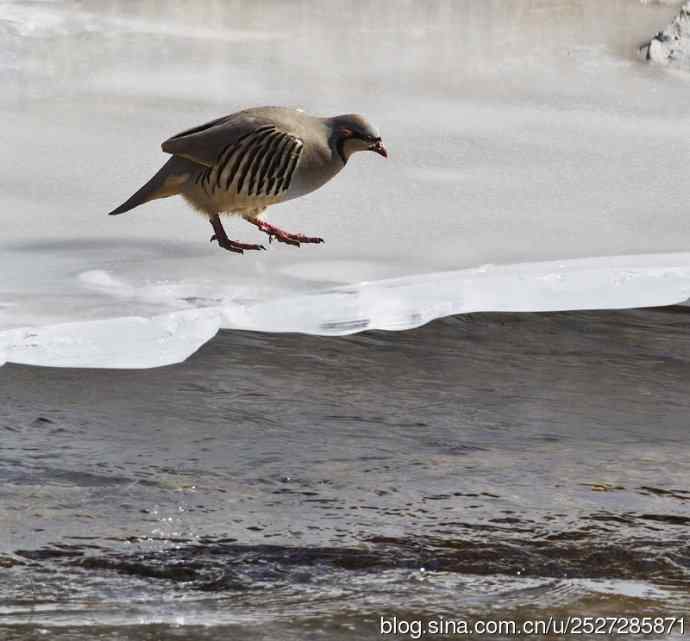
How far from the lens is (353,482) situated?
3.74 m

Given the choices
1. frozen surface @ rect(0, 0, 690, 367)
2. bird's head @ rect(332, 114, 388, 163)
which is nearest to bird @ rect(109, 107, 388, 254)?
bird's head @ rect(332, 114, 388, 163)

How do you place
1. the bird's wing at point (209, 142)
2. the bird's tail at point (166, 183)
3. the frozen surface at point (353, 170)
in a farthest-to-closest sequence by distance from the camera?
the frozen surface at point (353, 170) → the bird's tail at point (166, 183) → the bird's wing at point (209, 142)

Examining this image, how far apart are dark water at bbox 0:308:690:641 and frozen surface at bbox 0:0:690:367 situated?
20 cm

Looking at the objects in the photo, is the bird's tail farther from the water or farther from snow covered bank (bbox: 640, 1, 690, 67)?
snow covered bank (bbox: 640, 1, 690, 67)

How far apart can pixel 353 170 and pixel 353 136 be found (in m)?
1.57

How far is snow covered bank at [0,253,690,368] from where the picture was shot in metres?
4.58

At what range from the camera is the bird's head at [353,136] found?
4500 millimetres

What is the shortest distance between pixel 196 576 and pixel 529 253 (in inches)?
101

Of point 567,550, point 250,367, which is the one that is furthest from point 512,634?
point 250,367

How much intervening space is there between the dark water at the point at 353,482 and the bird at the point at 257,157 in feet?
1.41

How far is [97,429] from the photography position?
13.2 feet

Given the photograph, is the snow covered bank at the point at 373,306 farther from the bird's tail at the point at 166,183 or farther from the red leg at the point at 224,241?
the bird's tail at the point at 166,183

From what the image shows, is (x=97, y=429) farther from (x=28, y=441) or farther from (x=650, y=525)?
(x=650, y=525)

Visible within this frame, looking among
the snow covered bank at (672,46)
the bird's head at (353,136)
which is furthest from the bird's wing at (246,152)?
the snow covered bank at (672,46)
